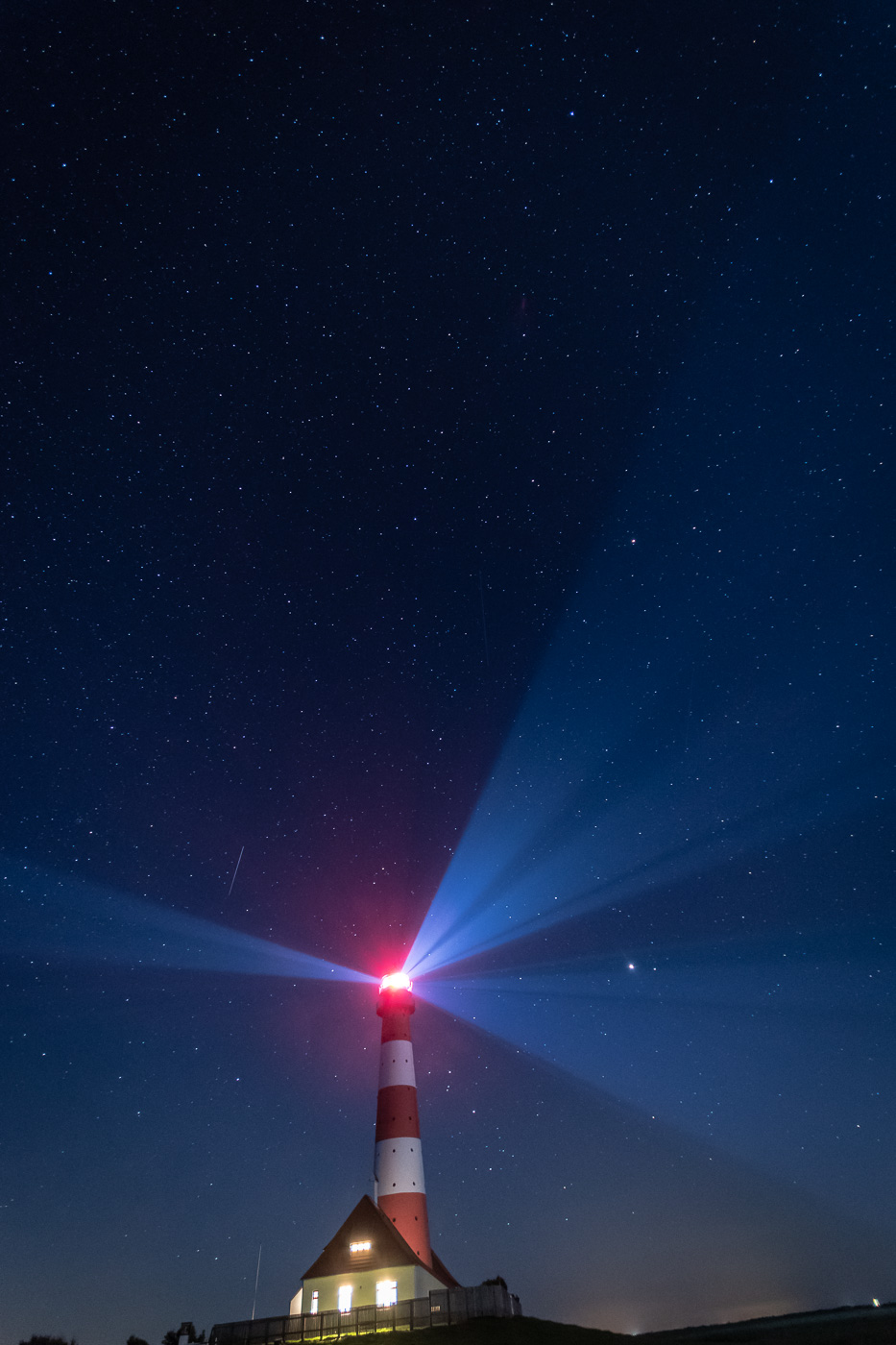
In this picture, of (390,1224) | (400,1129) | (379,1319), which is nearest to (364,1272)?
(390,1224)

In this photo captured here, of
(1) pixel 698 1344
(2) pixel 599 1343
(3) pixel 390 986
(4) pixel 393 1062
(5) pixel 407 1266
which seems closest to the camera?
(2) pixel 599 1343

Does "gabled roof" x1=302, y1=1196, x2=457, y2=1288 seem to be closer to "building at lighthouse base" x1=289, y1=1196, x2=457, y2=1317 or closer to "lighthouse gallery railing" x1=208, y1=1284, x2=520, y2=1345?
"building at lighthouse base" x1=289, y1=1196, x2=457, y2=1317

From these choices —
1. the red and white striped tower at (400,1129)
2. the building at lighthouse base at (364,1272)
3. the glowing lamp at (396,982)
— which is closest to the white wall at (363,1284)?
the building at lighthouse base at (364,1272)

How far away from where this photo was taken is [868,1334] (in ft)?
97.7

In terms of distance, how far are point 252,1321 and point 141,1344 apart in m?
3.85

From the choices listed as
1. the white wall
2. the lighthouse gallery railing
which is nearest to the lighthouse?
the white wall

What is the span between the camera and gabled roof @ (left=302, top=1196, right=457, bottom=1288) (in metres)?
27.4

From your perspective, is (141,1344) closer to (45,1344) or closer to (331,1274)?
(331,1274)

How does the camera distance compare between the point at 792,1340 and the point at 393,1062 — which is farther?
the point at 393,1062

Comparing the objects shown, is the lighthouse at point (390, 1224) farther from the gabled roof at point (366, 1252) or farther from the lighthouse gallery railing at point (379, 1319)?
the lighthouse gallery railing at point (379, 1319)

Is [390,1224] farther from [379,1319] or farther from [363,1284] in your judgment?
[379,1319]

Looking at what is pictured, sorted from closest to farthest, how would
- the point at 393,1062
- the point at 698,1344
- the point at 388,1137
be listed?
the point at 698,1344, the point at 388,1137, the point at 393,1062

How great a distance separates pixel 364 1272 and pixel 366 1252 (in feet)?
1.94

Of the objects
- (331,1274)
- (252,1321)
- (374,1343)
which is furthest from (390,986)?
(374,1343)
